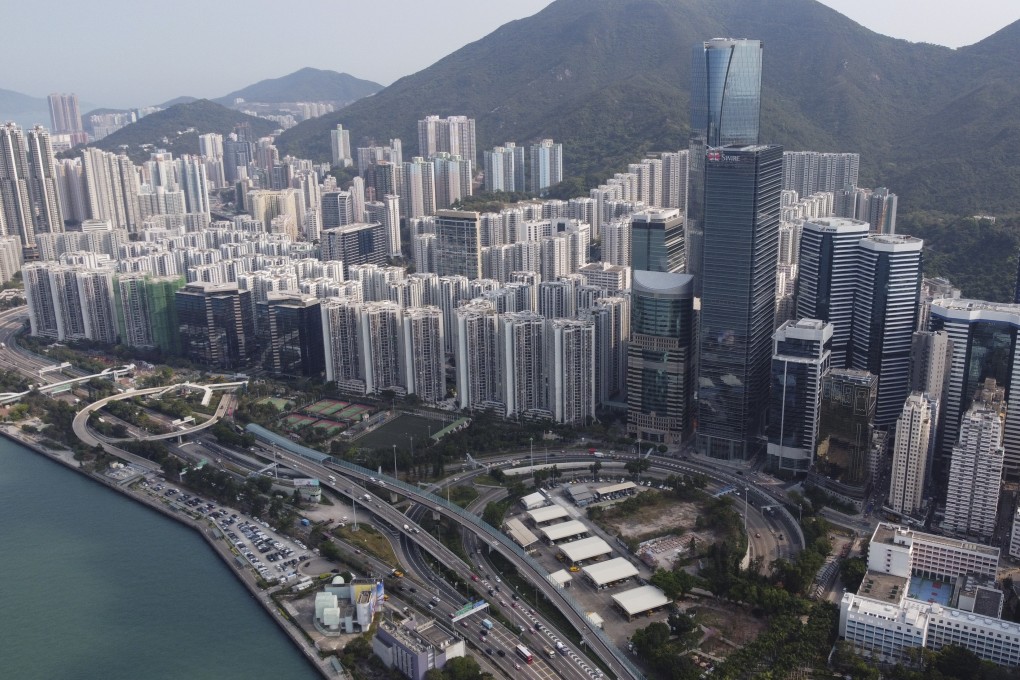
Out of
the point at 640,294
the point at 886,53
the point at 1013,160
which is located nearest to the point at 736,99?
the point at 640,294

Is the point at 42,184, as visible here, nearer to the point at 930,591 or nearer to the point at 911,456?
the point at 911,456

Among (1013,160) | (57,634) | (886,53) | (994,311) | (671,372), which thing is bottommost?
(57,634)

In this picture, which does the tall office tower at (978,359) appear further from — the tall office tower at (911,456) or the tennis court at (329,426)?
the tennis court at (329,426)

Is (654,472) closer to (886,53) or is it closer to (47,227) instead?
(47,227)

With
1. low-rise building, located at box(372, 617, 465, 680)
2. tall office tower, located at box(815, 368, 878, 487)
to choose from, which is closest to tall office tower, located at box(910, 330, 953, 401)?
tall office tower, located at box(815, 368, 878, 487)

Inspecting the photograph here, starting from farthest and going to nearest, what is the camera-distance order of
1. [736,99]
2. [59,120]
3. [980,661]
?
1. [59,120]
2. [736,99]
3. [980,661]

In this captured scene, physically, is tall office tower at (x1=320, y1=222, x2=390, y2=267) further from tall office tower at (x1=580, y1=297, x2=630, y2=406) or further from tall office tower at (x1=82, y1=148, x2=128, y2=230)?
tall office tower at (x1=82, y1=148, x2=128, y2=230)
